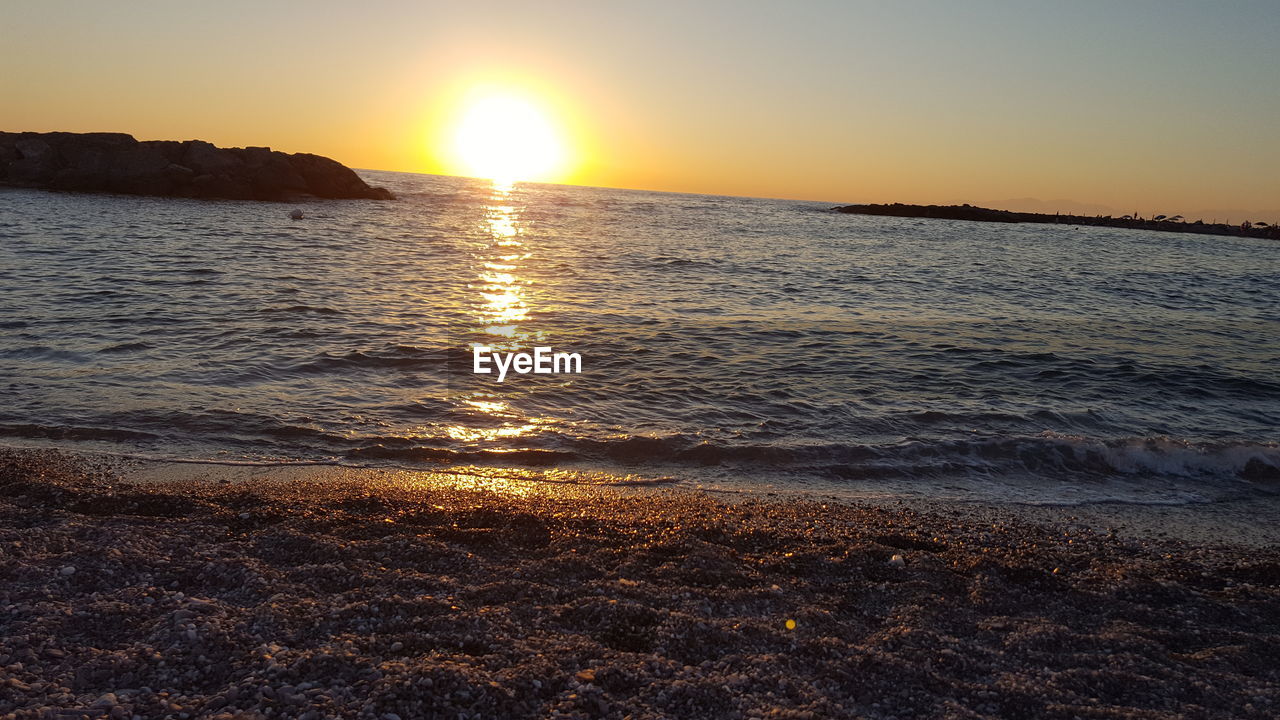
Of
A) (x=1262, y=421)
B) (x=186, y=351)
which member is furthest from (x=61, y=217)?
(x=1262, y=421)

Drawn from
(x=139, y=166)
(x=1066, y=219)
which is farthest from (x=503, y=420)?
(x=1066, y=219)

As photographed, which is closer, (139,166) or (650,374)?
(650,374)

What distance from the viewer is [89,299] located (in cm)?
1525

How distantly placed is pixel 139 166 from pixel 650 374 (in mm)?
64399

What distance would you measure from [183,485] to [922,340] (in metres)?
14.1

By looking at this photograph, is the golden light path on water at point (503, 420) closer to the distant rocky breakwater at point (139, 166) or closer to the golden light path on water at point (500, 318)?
the golden light path on water at point (500, 318)

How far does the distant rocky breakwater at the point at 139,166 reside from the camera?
185 ft

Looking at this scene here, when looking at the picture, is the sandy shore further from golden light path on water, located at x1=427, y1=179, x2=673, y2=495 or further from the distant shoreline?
the distant shoreline

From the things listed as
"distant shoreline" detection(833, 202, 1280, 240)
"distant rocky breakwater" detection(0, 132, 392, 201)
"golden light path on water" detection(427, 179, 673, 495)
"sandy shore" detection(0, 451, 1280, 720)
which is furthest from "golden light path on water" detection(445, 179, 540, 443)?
"distant shoreline" detection(833, 202, 1280, 240)

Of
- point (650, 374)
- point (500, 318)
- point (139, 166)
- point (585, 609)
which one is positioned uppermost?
point (139, 166)

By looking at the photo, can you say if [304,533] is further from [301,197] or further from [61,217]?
[301,197]

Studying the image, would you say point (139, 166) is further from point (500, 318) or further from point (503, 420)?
point (503, 420)

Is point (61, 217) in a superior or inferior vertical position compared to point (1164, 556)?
Answer: superior

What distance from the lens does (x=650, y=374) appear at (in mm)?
11961
